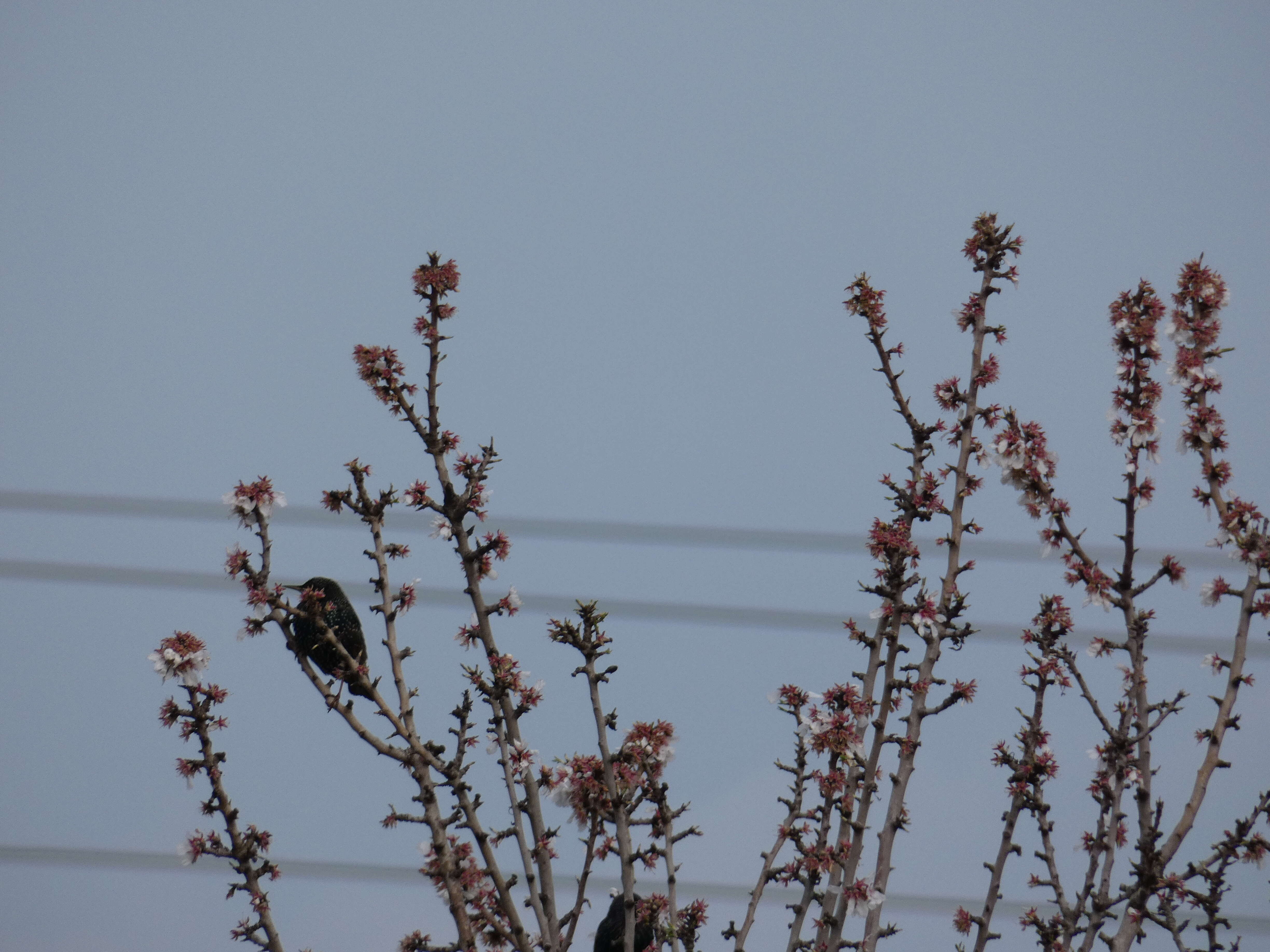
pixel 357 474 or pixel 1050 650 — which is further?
pixel 1050 650

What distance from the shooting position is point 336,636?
9.44 feet

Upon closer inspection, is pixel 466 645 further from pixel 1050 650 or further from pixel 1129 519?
pixel 1129 519

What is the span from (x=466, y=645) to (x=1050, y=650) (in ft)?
5.93

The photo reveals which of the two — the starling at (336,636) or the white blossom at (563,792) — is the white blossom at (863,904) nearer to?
the white blossom at (563,792)

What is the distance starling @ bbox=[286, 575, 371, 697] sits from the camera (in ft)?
9.36

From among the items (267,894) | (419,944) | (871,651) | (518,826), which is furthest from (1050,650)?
(267,894)

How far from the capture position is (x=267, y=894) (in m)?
3.03

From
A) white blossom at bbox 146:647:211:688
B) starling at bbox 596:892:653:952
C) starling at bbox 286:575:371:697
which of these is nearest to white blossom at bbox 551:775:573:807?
Result: starling at bbox 596:892:653:952

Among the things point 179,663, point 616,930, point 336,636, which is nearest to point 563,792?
point 616,930

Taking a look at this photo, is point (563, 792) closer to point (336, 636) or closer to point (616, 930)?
point (616, 930)

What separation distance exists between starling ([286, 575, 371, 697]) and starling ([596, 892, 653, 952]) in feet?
2.81

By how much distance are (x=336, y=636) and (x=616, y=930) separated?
1.06 m

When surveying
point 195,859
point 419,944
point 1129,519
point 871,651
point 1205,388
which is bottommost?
point 419,944

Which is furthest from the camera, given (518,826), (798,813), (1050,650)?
(1050,650)
